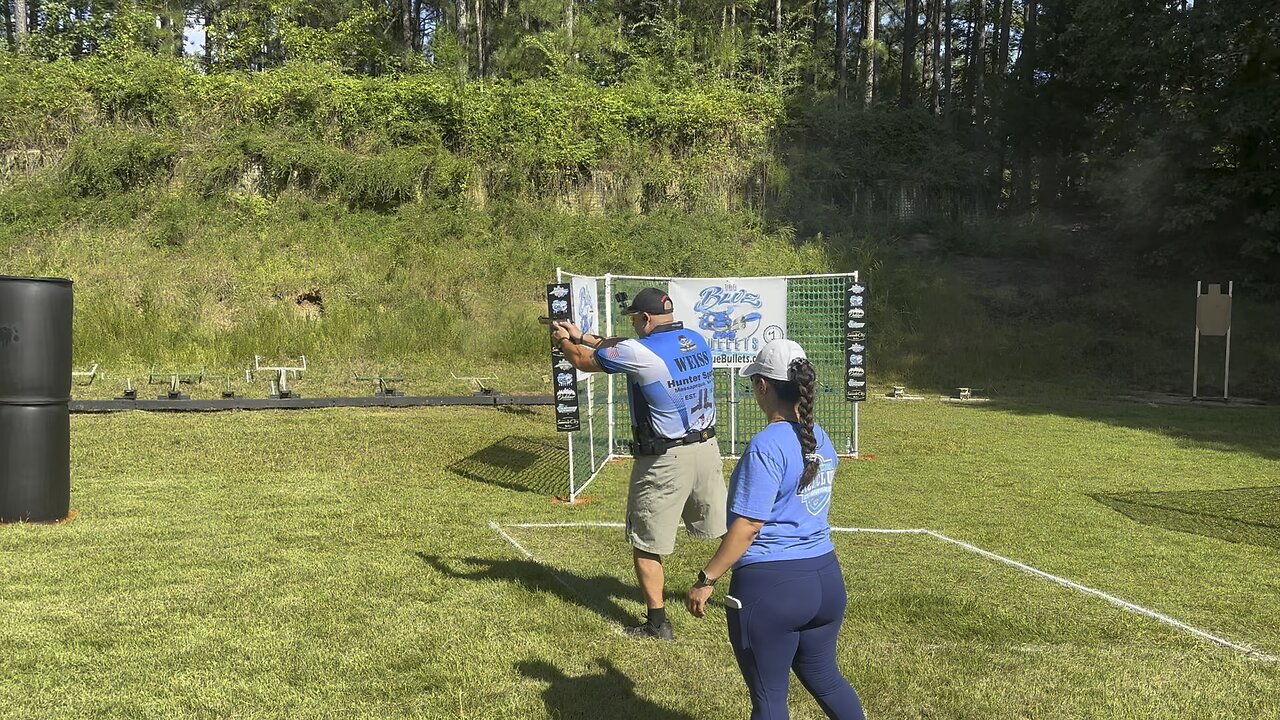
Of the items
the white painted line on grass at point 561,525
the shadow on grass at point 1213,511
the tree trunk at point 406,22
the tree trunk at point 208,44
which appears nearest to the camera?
the shadow on grass at point 1213,511

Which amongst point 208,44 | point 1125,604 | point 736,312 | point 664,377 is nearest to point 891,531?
point 1125,604

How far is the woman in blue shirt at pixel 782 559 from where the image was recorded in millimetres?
3387

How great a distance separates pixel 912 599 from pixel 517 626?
2.46 meters

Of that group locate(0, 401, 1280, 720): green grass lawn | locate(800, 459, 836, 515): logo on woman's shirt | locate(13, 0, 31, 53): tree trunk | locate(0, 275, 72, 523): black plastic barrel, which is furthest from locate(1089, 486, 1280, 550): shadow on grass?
locate(13, 0, 31, 53): tree trunk

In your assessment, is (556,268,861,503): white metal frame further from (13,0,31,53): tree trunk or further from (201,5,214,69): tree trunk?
(13,0,31,53): tree trunk

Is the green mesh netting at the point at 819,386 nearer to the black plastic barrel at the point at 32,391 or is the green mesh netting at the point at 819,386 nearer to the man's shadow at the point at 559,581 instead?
the man's shadow at the point at 559,581

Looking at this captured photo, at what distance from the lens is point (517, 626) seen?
19.1 feet

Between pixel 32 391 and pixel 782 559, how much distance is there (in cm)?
692

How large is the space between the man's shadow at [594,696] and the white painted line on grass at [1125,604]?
3.15 m

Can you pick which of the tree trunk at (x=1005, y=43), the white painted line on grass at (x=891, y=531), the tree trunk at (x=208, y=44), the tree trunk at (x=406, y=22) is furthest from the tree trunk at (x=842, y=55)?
the white painted line on grass at (x=891, y=531)

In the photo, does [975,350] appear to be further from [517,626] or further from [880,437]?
[517,626]

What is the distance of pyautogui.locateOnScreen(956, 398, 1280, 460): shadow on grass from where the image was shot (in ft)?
46.0

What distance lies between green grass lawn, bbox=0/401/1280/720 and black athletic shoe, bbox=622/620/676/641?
0.08 m

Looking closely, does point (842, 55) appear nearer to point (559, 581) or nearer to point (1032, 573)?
point (1032, 573)
